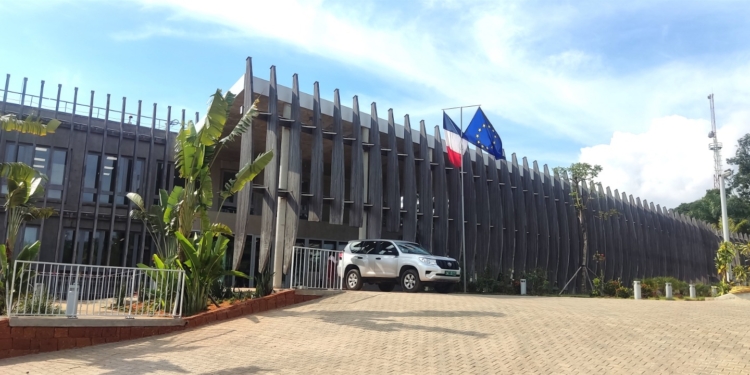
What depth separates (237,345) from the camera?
852 centimetres

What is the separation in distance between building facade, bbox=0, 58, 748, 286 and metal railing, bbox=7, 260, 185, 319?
3.53 meters

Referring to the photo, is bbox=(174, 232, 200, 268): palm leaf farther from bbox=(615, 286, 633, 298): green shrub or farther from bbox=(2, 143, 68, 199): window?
bbox=(615, 286, 633, 298): green shrub

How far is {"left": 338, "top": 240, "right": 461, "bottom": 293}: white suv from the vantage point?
1456 cm

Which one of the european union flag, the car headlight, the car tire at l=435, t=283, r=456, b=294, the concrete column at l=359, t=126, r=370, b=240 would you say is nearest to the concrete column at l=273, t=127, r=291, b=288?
the concrete column at l=359, t=126, r=370, b=240

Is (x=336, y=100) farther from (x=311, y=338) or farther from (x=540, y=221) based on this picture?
(x=540, y=221)

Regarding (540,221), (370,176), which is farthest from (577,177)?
(370,176)

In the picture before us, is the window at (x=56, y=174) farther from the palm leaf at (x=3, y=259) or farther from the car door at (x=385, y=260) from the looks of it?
the car door at (x=385, y=260)

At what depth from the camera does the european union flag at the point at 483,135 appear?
20266mm

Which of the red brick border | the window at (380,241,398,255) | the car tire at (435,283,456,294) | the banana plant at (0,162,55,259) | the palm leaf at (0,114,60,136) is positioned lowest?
the red brick border

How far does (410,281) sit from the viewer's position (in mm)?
14680

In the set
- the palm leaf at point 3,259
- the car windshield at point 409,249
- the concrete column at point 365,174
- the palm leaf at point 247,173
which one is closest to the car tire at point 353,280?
the car windshield at point 409,249

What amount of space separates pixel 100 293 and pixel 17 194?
9.19ft

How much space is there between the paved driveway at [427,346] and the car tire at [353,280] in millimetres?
3519

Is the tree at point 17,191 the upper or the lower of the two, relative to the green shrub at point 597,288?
upper
